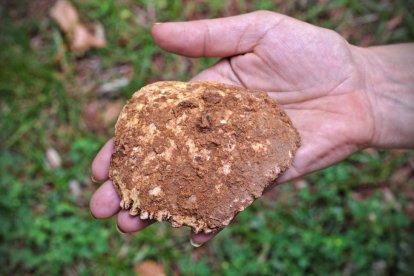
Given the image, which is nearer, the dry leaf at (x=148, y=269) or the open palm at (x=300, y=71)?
the open palm at (x=300, y=71)

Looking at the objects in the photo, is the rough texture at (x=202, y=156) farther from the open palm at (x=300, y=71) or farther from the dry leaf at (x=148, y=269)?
the dry leaf at (x=148, y=269)

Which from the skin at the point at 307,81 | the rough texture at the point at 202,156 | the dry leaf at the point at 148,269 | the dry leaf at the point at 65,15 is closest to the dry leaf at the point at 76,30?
the dry leaf at the point at 65,15

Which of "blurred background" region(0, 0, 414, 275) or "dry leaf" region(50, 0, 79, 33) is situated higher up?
"dry leaf" region(50, 0, 79, 33)

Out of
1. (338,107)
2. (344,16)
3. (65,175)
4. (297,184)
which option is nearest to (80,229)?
(65,175)

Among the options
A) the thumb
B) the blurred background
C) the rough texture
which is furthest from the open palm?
the blurred background

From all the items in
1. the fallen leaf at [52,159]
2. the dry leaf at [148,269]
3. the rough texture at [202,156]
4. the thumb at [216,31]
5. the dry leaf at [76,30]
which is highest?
the thumb at [216,31]

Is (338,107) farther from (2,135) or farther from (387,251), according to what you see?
(2,135)

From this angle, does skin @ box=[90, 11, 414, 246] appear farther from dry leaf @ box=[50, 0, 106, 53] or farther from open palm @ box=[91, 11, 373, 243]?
dry leaf @ box=[50, 0, 106, 53]

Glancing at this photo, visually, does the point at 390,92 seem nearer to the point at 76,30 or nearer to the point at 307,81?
the point at 307,81
